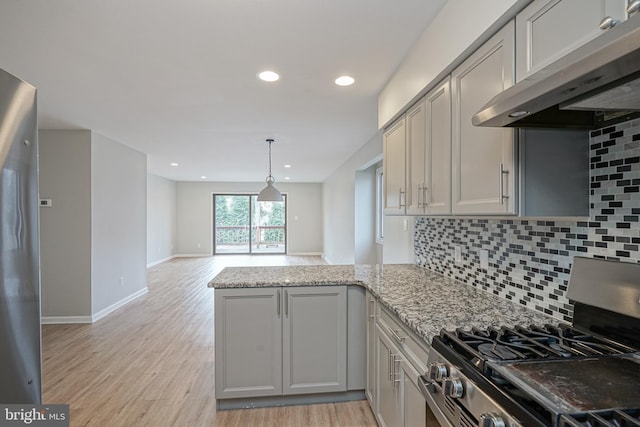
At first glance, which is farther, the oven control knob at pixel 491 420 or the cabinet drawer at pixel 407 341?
the cabinet drawer at pixel 407 341

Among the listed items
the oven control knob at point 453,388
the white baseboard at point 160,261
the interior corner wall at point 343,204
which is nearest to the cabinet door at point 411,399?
the oven control knob at point 453,388

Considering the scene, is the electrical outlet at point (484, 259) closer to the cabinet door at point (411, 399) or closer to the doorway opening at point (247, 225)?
the cabinet door at point (411, 399)

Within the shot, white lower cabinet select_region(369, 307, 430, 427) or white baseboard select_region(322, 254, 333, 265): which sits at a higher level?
white lower cabinet select_region(369, 307, 430, 427)

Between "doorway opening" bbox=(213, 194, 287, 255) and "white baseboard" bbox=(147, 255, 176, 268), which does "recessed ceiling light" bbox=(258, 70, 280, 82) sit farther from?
"doorway opening" bbox=(213, 194, 287, 255)

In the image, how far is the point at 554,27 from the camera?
104 centimetres

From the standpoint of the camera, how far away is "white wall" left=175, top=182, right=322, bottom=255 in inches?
405

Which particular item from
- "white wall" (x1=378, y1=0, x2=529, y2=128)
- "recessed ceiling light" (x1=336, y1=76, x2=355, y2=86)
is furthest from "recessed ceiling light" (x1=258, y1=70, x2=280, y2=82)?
"white wall" (x1=378, y1=0, x2=529, y2=128)

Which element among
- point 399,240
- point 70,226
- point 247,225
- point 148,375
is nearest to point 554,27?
point 399,240

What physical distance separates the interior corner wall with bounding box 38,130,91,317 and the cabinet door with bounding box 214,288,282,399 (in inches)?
116

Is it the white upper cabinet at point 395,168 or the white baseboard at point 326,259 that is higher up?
the white upper cabinet at point 395,168

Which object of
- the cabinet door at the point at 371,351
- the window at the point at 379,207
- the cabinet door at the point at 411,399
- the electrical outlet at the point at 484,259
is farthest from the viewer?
the window at the point at 379,207

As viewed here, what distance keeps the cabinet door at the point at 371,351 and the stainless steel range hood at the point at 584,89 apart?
4.57 ft

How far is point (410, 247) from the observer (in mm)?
3211

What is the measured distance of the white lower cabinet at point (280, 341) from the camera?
223 cm
